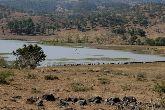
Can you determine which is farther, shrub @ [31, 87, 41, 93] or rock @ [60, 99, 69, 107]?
shrub @ [31, 87, 41, 93]

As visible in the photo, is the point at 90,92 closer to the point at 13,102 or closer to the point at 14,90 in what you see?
the point at 14,90

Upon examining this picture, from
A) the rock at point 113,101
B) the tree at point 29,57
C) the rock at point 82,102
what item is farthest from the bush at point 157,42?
the rock at point 82,102

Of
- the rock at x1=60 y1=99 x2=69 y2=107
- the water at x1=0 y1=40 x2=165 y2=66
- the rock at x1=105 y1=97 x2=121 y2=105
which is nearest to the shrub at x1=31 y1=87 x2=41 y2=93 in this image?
the rock at x1=60 y1=99 x2=69 y2=107

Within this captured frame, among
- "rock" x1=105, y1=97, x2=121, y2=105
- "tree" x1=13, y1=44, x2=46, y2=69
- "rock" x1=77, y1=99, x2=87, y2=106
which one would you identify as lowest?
"tree" x1=13, y1=44, x2=46, y2=69

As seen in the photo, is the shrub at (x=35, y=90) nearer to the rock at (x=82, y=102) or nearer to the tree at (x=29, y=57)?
the rock at (x=82, y=102)

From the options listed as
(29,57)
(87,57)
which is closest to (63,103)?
(29,57)

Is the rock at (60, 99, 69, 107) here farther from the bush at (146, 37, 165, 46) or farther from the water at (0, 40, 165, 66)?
the bush at (146, 37, 165, 46)

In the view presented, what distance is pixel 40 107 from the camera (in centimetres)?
2067

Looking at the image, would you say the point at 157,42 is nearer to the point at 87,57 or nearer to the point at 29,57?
the point at 87,57

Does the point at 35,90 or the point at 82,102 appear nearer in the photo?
the point at 82,102

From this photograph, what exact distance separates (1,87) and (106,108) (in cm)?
768

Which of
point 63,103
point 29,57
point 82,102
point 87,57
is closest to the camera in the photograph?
point 63,103

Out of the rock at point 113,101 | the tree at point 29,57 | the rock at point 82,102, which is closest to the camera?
the rock at point 82,102

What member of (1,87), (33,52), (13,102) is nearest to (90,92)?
(1,87)
